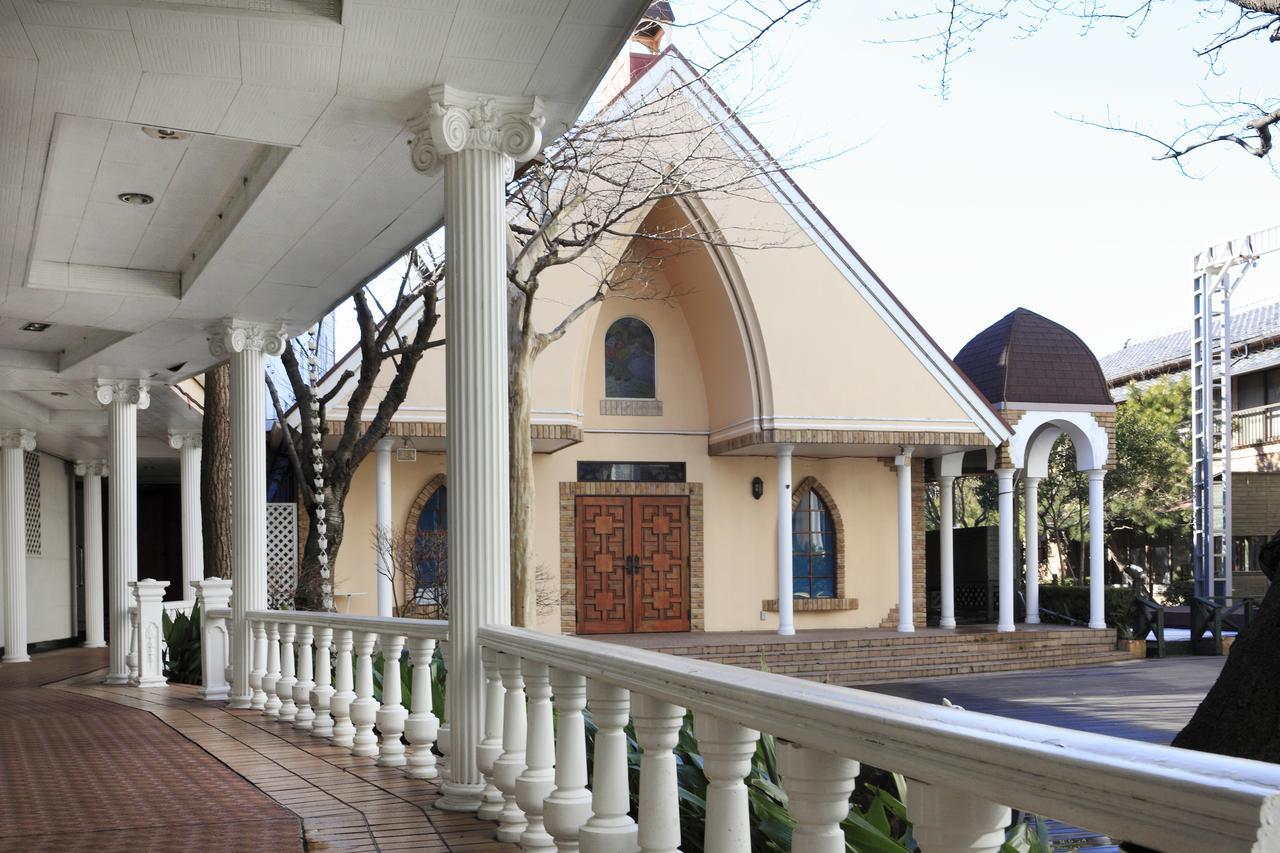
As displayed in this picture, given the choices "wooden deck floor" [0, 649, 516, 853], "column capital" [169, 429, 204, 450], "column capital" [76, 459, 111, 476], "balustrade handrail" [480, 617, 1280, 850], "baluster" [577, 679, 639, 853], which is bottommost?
"wooden deck floor" [0, 649, 516, 853]

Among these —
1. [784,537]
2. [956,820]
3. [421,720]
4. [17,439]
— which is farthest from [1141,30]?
[17,439]

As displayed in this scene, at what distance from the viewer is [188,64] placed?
4770 millimetres

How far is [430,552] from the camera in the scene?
18.0m

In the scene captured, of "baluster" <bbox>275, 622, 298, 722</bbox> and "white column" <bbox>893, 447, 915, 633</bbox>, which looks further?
"white column" <bbox>893, 447, 915, 633</bbox>

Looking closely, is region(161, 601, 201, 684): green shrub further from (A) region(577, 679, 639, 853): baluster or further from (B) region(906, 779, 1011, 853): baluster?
(B) region(906, 779, 1011, 853): baluster

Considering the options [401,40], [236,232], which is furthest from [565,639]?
[236,232]

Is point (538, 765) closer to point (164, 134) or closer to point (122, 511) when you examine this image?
point (164, 134)

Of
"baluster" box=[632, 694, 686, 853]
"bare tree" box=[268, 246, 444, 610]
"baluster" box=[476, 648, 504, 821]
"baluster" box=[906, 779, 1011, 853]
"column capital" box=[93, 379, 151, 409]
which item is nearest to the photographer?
"baluster" box=[906, 779, 1011, 853]

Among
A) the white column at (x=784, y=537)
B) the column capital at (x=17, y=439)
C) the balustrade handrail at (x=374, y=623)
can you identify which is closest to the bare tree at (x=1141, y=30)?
the balustrade handrail at (x=374, y=623)

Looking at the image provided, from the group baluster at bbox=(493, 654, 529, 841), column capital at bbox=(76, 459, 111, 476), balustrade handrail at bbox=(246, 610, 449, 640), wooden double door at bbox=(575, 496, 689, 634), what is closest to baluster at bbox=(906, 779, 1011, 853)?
baluster at bbox=(493, 654, 529, 841)

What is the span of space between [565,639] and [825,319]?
15594mm

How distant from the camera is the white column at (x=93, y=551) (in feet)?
62.3

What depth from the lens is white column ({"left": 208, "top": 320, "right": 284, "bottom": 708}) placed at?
9.05m

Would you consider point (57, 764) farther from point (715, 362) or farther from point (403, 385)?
point (715, 362)
